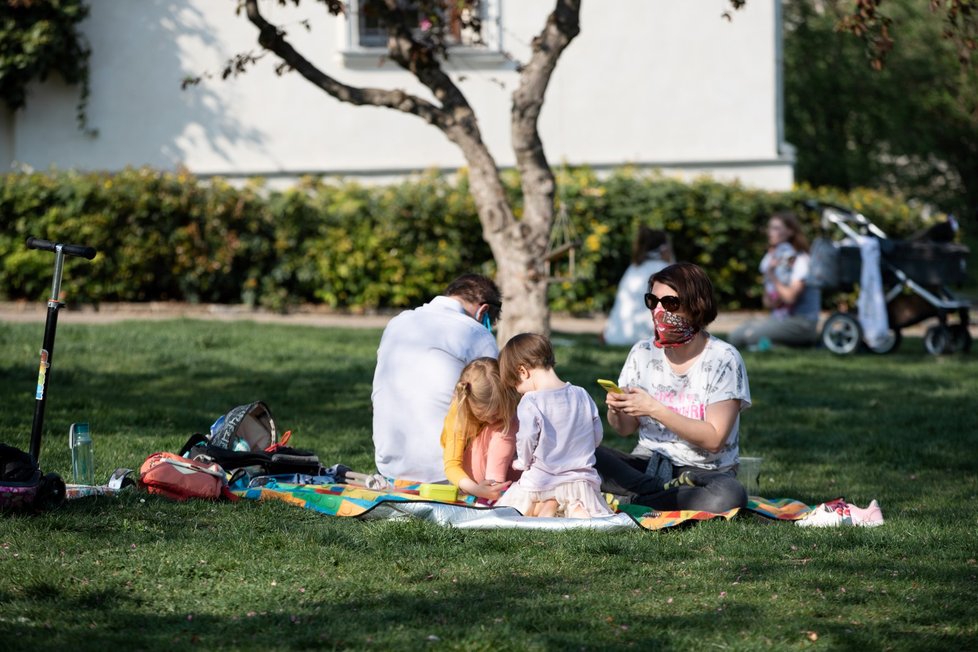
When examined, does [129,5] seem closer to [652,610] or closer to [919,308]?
[919,308]

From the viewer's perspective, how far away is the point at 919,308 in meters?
13.6

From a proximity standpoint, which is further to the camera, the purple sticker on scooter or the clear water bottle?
the clear water bottle

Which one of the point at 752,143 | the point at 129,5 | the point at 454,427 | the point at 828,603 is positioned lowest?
the point at 828,603

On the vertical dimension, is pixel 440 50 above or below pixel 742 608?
above

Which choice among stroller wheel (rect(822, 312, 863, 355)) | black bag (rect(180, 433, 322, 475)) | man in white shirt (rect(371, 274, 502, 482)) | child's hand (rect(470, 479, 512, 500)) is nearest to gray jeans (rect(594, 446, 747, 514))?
child's hand (rect(470, 479, 512, 500))

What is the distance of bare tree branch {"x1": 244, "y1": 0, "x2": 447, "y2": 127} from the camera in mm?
10492

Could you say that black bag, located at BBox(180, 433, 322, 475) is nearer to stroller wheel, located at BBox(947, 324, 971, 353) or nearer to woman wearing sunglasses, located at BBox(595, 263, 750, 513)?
woman wearing sunglasses, located at BBox(595, 263, 750, 513)

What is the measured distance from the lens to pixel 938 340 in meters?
13.5

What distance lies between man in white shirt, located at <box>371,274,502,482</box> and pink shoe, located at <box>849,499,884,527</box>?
1859mm

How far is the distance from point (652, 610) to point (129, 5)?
14.7 metres

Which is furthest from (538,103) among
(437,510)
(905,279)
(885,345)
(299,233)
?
(299,233)

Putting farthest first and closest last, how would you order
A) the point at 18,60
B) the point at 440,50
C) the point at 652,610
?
the point at 18,60, the point at 440,50, the point at 652,610

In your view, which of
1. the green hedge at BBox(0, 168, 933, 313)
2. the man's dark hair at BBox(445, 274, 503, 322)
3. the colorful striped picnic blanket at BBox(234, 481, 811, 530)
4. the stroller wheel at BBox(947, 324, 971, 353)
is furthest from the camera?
the green hedge at BBox(0, 168, 933, 313)

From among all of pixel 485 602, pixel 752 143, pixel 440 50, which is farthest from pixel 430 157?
pixel 485 602
